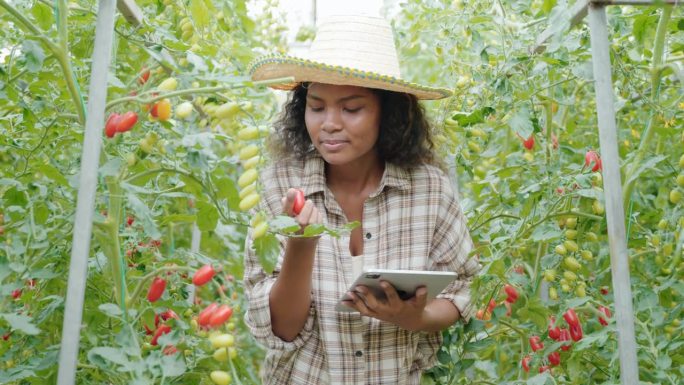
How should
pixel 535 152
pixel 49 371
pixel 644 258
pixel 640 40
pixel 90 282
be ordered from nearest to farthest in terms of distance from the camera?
pixel 49 371 < pixel 90 282 < pixel 640 40 < pixel 644 258 < pixel 535 152

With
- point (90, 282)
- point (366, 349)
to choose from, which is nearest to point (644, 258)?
point (366, 349)

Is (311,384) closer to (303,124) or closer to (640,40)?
(303,124)

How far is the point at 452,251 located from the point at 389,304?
312 mm

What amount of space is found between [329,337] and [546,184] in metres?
0.54

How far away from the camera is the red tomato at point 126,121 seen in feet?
4.00

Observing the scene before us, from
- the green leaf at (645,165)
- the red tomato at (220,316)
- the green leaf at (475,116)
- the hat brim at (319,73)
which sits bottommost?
the red tomato at (220,316)

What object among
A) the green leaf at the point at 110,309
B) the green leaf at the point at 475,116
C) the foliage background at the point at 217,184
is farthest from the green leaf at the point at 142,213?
the green leaf at the point at 475,116

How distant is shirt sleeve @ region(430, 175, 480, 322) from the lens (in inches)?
73.1

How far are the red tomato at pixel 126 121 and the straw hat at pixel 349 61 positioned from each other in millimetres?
496

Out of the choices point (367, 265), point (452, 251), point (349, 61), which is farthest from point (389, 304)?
point (349, 61)

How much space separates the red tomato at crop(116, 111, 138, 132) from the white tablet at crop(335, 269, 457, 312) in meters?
0.47

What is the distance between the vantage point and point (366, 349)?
1.77 metres

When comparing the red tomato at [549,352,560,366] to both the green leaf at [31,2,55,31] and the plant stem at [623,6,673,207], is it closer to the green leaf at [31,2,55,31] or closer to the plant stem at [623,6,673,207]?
the plant stem at [623,6,673,207]

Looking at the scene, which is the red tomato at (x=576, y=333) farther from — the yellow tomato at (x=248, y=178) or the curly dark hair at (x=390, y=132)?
the yellow tomato at (x=248, y=178)
